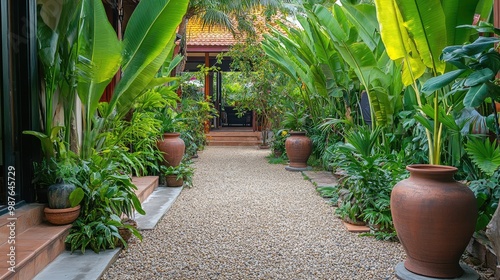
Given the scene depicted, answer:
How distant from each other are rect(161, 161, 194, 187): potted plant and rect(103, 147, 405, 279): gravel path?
314 millimetres

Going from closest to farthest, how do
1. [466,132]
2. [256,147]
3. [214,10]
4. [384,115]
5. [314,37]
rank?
[466,132] → [384,115] → [314,37] → [214,10] → [256,147]

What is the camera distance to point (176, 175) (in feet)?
21.0

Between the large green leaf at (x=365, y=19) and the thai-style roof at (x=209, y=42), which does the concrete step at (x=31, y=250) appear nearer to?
the large green leaf at (x=365, y=19)

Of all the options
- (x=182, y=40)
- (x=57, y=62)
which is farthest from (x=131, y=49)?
(x=182, y=40)

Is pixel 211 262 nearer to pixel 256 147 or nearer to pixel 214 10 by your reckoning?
pixel 214 10

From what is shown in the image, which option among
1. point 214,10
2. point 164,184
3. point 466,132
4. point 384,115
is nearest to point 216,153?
point 214,10

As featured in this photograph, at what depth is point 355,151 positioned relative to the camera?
471 cm

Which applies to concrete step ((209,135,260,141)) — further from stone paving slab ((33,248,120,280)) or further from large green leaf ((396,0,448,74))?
large green leaf ((396,0,448,74))

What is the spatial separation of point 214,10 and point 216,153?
3.58 metres

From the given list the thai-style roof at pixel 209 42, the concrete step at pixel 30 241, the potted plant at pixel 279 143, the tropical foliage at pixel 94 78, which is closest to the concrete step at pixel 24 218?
the concrete step at pixel 30 241

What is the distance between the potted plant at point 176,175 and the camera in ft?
21.0

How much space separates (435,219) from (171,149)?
14.6ft

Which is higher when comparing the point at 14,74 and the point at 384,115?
the point at 14,74

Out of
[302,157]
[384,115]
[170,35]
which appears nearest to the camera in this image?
[170,35]
